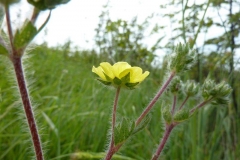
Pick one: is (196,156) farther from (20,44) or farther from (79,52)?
(79,52)

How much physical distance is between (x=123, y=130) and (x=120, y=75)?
0.52 ft

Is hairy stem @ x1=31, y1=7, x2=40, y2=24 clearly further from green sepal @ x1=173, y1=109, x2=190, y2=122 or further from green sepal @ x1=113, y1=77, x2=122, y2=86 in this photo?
green sepal @ x1=173, y1=109, x2=190, y2=122

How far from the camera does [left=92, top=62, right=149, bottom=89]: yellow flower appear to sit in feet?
2.83

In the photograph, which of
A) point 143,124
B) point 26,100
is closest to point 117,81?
point 143,124

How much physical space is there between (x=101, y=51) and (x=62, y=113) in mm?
1574

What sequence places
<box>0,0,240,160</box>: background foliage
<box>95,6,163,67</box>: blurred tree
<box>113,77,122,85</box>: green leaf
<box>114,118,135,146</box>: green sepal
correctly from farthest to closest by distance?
<box>95,6,163,67</box>: blurred tree
<box>0,0,240,160</box>: background foliage
<box>113,77,122,85</box>: green leaf
<box>114,118,135,146</box>: green sepal

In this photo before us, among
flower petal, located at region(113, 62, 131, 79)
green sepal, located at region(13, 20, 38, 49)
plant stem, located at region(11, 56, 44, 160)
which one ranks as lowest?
plant stem, located at region(11, 56, 44, 160)

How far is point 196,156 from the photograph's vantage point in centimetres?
187

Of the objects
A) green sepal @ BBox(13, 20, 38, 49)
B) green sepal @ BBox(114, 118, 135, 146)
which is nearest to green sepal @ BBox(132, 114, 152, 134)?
green sepal @ BBox(114, 118, 135, 146)

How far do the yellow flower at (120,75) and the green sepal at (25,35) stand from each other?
0.29 metres

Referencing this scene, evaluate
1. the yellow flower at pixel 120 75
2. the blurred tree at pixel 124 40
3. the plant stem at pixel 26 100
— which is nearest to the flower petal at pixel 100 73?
the yellow flower at pixel 120 75

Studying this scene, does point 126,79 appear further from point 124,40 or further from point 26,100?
point 124,40

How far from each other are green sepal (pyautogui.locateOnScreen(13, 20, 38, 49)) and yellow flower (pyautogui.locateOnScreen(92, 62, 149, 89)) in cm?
29

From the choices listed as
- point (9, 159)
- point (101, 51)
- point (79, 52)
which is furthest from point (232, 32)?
point (79, 52)
